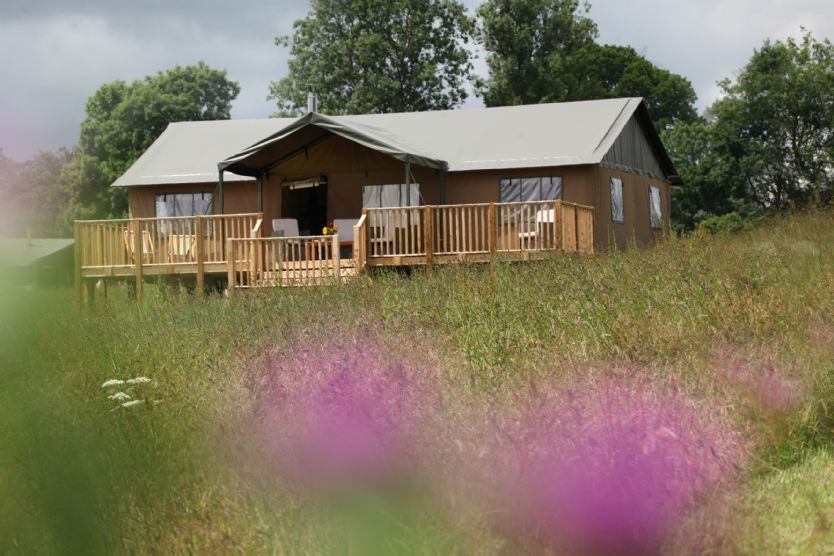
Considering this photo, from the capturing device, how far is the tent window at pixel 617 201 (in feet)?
69.6

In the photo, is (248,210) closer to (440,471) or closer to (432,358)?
(432,358)

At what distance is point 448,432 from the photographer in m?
4.41

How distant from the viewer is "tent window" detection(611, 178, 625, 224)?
69.6 feet

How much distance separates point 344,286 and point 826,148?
3034 cm

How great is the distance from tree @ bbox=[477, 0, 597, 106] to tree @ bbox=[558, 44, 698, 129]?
22.6 ft

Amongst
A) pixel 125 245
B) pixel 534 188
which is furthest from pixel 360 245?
pixel 534 188

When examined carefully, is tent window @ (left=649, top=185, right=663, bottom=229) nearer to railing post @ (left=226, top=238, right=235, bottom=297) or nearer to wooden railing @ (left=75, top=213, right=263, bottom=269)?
wooden railing @ (left=75, top=213, right=263, bottom=269)

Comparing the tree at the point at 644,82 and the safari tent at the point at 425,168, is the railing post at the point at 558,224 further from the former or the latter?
the tree at the point at 644,82

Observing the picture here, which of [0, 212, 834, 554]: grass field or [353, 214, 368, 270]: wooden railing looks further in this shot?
[353, 214, 368, 270]: wooden railing

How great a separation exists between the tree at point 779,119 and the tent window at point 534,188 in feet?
64.7

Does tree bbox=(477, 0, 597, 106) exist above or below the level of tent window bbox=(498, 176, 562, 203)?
above

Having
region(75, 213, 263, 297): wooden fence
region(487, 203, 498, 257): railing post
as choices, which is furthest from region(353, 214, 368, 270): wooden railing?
region(487, 203, 498, 257): railing post

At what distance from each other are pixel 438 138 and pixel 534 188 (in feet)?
8.84

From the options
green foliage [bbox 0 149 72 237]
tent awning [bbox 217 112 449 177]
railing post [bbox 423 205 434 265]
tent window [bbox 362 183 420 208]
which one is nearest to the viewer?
green foliage [bbox 0 149 72 237]
